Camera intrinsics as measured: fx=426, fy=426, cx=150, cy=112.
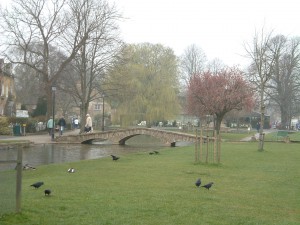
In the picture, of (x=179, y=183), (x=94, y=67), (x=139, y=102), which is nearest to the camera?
(x=179, y=183)

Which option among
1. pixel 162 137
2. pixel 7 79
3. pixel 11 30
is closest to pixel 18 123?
pixel 11 30

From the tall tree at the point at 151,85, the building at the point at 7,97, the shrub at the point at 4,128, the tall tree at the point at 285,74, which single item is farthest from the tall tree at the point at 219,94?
the building at the point at 7,97

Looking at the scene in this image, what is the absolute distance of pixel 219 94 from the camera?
48.4 meters

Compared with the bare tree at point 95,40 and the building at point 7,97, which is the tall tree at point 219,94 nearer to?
the bare tree at point 95,40

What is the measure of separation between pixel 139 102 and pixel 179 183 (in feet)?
145

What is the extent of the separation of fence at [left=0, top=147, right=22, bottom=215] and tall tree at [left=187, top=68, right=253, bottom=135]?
128 ft

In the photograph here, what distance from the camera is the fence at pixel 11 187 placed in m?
6.93

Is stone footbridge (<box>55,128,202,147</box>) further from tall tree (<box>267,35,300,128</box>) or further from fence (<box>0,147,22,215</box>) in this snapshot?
fence (<box>0,147,22,215</box>)

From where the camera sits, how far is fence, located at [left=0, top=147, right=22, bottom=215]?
6926 millimetres

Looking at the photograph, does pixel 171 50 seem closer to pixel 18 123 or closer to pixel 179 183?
pixel 18 123

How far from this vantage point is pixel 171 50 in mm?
57875

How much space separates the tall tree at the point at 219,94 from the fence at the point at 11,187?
1537 inches

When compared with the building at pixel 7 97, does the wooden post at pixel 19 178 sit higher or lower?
lower

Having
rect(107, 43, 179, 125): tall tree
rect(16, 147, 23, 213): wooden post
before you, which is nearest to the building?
rect(107, 43, 179, 125): tall tree
